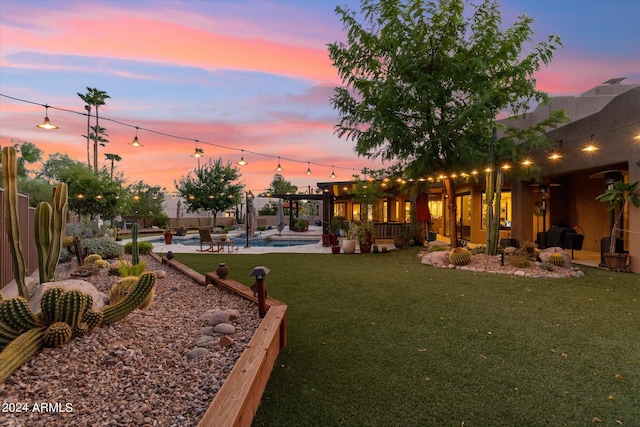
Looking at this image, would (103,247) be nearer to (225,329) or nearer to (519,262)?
(225,329)

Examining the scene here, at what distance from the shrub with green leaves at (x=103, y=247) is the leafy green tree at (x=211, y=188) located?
18813mm

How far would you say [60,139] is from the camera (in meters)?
19.6

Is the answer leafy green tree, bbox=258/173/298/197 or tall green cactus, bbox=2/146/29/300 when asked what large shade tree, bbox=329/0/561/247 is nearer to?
tall green cactus, bbox=2/146/29/300

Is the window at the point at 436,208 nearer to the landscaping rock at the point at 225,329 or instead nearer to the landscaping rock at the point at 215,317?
the landscaping rock at the point at 215,317

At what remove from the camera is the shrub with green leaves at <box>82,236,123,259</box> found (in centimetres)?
760

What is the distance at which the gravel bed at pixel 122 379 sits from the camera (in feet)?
6.09

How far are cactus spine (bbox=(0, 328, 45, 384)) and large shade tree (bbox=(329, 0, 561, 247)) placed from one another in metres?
9.04

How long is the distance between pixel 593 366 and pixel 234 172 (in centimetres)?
2825

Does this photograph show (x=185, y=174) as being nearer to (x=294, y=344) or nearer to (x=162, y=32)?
(x=162, y=32)

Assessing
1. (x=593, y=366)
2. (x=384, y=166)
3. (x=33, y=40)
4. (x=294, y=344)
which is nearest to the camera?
(x=593, y=366)

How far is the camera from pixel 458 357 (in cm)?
301

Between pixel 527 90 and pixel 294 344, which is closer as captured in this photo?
pixel 294 344

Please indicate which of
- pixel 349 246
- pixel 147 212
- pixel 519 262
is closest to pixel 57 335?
pixel 519 262

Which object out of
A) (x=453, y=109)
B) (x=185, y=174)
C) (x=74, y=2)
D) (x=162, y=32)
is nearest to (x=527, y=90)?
(x=453, y=109)
